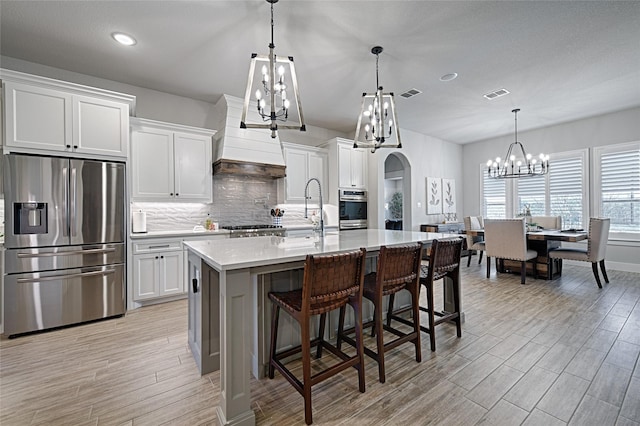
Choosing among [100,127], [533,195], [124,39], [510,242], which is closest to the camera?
[124,39]

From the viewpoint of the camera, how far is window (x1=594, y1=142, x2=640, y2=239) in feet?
16.9

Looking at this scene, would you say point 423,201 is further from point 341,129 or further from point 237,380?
point 237,380

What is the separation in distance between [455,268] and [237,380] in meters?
2.10

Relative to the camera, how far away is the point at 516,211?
6801 mm

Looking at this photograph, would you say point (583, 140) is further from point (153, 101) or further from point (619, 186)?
point (153, 101)

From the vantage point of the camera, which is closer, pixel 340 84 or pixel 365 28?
pixel 365 28

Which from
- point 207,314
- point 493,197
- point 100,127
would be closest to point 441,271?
point 207,314

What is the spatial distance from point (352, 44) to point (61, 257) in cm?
381

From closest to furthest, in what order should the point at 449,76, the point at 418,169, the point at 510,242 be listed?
the point at 449,76 < the point at 510,242 < the point at 418,169

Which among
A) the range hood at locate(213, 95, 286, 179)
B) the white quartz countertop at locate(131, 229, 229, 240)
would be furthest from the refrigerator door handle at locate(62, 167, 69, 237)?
the range hood at locate(213, 95, 286, 179)

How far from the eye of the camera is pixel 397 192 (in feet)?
33.3

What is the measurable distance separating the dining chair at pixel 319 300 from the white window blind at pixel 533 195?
651 cm

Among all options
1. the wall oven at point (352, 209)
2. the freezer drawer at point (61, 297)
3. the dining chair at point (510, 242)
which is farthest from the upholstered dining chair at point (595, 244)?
the freezer drawer at point (61, 297)

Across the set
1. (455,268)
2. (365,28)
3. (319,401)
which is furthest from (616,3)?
(319,401)
